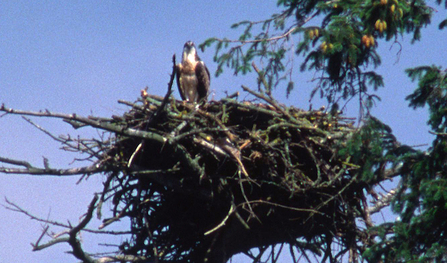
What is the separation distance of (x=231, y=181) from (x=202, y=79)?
117 inches

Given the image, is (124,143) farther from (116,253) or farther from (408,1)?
(408,1)

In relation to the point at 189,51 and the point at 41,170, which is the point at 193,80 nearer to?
the point at 189,51

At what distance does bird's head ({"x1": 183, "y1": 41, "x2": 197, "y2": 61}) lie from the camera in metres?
11.1

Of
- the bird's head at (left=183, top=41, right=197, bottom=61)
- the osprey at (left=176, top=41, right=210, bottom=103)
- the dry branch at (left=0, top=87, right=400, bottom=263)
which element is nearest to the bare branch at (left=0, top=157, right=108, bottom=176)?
the dry branch at (left=0, top=87, right=400, bottom=263)

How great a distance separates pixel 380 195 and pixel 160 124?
9.20 ft

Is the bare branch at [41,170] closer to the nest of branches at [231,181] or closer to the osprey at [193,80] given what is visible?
the nest of branches at [231,181]

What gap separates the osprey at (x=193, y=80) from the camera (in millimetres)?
10648

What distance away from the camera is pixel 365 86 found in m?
7.69

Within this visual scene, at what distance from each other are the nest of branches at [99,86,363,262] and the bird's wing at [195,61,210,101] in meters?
2.15

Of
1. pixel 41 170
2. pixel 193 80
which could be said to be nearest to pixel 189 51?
pixel 193 80

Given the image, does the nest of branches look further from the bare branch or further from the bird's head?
the bird's head

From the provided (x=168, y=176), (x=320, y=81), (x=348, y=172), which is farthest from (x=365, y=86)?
(x=168, y=176)

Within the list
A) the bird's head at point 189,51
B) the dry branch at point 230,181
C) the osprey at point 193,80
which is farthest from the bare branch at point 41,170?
the bird's head at point 189,51

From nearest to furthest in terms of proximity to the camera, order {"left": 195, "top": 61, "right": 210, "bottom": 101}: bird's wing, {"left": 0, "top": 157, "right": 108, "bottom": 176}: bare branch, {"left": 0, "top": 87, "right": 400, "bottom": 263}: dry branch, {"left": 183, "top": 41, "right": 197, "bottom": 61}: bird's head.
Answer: {"left": 0, "top": 157, "right": 108, "bottom": 176}: bare branch, {"left": 0, "top": 87, "right": 400, "bottom": 263}: dry branch, {"left": 195, "top": 61, "right": 210, "bottom": 101}: bird's wing, {"left": 183, "top": 41, "right": 197, "bottom": 61}: bird's head
